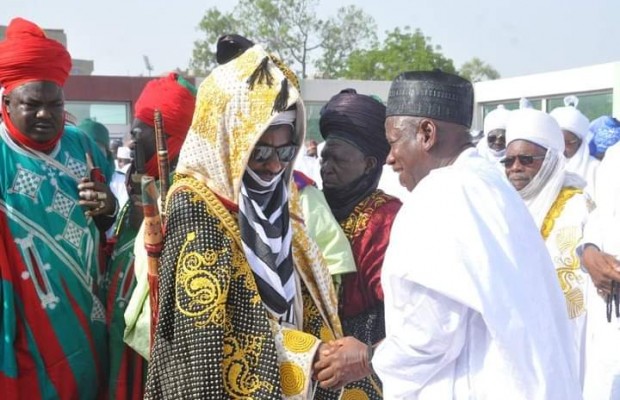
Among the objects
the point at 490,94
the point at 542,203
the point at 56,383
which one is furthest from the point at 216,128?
the point at 490,94

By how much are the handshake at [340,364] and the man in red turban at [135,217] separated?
1.01 meters

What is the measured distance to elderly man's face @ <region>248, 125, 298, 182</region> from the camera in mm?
2988

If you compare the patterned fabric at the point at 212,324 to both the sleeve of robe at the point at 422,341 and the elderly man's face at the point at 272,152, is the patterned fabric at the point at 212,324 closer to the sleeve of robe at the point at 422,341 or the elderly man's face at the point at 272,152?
the elderly man's face at the point at 272,152

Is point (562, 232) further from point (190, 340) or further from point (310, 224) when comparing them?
point (190, 340)

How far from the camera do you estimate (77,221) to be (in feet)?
12.2

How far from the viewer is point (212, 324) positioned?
274 cm

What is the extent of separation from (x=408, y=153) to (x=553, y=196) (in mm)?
2571

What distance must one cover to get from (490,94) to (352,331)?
74.6 ft

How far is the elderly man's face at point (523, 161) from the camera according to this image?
5242 millimetres

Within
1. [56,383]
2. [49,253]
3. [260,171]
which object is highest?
[260,171]

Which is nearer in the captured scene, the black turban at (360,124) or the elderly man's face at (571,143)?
the black turban at (360,124)

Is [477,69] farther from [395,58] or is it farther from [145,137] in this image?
[145,137]

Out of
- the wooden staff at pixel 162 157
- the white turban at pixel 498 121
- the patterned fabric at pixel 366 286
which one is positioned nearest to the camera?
the wooden staff at pixel 162 157

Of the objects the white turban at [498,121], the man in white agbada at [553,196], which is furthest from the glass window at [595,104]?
the man in white agbada at [553,196]
